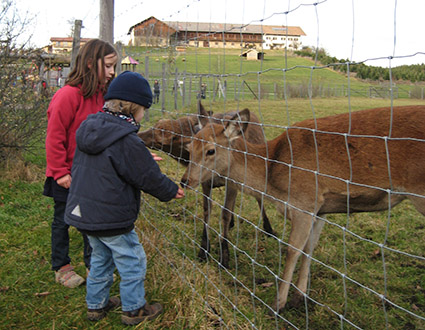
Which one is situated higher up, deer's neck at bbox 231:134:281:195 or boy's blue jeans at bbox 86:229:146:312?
Answer: deer's neck at bbox 231:134:281:195

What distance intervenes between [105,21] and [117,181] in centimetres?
282

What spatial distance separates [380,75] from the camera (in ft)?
8.56

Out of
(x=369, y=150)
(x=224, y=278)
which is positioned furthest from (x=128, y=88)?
(x=224, y=278)

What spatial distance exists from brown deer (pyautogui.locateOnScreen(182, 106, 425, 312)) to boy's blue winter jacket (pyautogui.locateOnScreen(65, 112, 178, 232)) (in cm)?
72

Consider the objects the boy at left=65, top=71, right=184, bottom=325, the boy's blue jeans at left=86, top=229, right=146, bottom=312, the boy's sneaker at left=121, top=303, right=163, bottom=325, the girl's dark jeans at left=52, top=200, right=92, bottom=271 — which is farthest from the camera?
the girl's dark jeans at left=52, top=200, right=92, bottom=271

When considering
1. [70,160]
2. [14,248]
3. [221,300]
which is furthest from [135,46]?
[221,300]

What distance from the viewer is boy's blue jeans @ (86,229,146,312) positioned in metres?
3.05

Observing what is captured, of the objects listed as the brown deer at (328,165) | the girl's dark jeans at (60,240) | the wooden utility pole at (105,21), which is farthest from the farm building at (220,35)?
the girl's dark jeans at (60,240)

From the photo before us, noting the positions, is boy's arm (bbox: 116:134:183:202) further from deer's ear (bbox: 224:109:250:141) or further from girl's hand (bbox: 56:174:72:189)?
deer's ear (bbox: 224:109:250:141)

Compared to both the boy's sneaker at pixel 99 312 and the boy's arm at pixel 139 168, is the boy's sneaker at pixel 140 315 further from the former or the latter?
the boy's arm at pixel 139 168

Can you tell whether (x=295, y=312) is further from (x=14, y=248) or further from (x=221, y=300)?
(x=14, y=248)

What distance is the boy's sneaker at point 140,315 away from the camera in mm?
3172

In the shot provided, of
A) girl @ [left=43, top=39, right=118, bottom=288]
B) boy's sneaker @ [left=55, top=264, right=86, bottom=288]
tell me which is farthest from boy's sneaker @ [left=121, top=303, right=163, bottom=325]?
girl @ [left=43, top=39, right=118, bottom=288]

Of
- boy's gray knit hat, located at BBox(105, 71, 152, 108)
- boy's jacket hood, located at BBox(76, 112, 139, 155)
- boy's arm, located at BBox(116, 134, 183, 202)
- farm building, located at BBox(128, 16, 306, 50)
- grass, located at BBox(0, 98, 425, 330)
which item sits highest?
farm building, located at BBox(128, 16, 306, 50)
